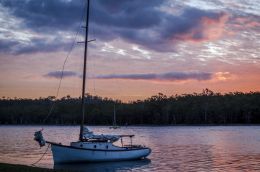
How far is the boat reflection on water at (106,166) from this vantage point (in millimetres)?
47062

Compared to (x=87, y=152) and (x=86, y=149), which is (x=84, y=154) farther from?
(x=86, y=149)

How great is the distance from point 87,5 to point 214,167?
23.2 m

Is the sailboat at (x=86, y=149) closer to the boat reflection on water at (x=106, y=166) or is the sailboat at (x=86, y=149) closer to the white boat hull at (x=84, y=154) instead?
the white boat hull at (x=84, y=154)

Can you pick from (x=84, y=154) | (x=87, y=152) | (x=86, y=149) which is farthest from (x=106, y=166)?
(x=86, y=149)

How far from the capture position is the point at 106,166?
4975 centimetres

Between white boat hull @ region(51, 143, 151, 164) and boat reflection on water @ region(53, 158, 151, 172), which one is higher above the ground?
white boat hull @ region(51, 143, 151, 164)

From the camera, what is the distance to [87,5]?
49.2 meters

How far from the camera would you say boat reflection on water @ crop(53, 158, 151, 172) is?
47.1m

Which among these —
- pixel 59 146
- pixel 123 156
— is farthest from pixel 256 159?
pixel 59 146

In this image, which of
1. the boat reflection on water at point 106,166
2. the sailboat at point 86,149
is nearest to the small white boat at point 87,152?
the sailboat at point 86,149

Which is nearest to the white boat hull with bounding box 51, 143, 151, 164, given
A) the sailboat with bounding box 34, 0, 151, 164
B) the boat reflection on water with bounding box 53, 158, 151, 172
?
the sailboat with bounding box 34, 0, 151, 164

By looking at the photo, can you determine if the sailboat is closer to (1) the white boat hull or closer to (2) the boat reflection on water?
(1) the white boat hull

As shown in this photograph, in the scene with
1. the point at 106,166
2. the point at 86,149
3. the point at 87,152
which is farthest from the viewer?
the point at 106,166

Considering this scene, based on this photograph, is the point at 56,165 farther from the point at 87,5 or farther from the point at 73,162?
the point at 87,5
